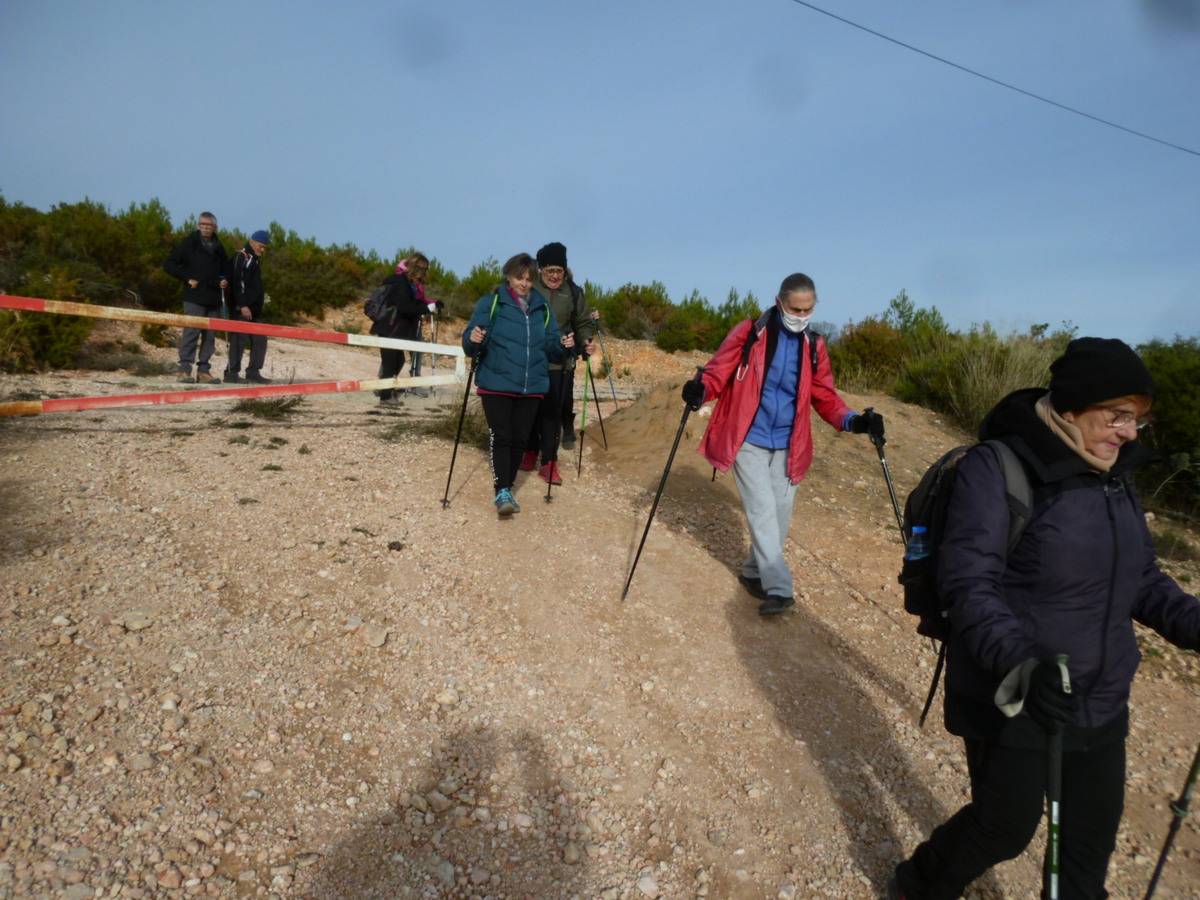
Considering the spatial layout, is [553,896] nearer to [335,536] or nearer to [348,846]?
[348,846]

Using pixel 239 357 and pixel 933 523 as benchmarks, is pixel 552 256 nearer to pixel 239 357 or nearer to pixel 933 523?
pixel 933 523

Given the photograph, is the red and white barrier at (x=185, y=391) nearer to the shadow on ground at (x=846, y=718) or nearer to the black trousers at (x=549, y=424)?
the black trousers at (x=549, y=424)

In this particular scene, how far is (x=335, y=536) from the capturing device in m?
5.20

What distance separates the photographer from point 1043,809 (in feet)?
7.44

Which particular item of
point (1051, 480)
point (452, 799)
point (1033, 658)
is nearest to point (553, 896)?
point (452, 799)

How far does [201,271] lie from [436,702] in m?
8.25

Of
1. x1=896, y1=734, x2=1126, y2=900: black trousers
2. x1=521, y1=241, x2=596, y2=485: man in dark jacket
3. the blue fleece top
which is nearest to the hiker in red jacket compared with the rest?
the blue fleece top

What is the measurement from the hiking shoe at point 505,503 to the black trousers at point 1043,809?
3.92 metres

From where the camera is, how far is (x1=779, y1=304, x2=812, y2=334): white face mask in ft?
15.2

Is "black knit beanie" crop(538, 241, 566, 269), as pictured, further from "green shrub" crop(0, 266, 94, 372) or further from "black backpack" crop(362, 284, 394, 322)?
"green shrub" crop(0, 266, 94, 372)

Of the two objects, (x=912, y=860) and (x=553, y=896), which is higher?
(x=912, y=860)

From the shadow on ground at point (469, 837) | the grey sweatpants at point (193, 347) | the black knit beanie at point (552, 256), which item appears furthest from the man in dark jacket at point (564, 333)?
the grey sweatpants at point (193, 347)

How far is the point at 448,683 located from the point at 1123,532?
2.88 m

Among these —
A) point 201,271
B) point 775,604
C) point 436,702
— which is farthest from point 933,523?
point 201,271
